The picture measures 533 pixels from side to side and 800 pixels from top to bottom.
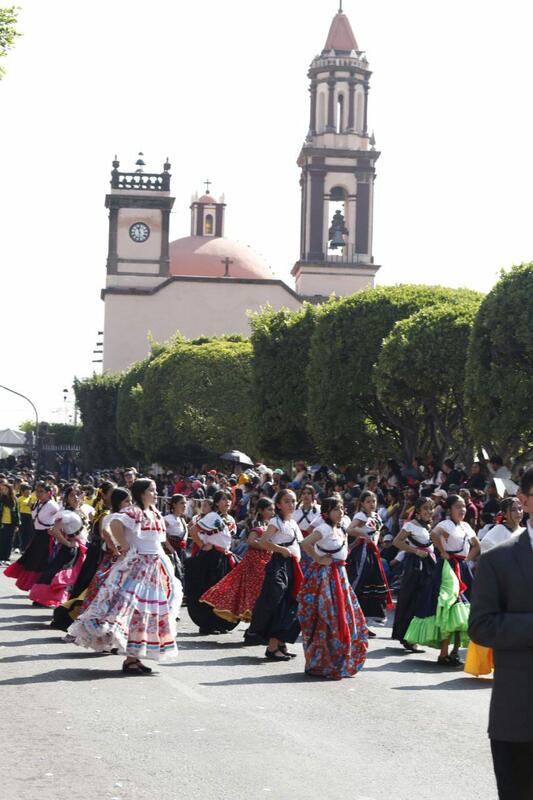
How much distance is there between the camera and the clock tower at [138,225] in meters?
100

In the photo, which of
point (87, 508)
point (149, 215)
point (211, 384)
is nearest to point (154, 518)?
point (87, 508)

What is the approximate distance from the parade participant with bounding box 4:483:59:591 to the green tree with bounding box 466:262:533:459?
42.5 feet

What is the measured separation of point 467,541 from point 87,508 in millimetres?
6235

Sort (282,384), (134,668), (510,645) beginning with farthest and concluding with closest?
(282,384) < (134,668) < (510,645)

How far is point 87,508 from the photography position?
1978cm

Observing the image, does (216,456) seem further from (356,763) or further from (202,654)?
(356,763)

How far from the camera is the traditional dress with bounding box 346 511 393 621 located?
18344 millimetres

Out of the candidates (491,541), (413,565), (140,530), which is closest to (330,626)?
(491,541)

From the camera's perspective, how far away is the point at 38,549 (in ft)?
67.2

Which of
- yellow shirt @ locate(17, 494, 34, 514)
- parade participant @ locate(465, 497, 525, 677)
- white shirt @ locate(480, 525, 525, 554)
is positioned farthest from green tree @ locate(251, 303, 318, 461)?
white shirt @ locate(480, 525, 525, 554)

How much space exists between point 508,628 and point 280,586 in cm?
952

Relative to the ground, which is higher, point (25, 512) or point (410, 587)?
point (25, 512)

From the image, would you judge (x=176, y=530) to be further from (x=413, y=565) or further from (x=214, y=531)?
(x=413, y=565)

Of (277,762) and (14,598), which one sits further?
(14,598)
